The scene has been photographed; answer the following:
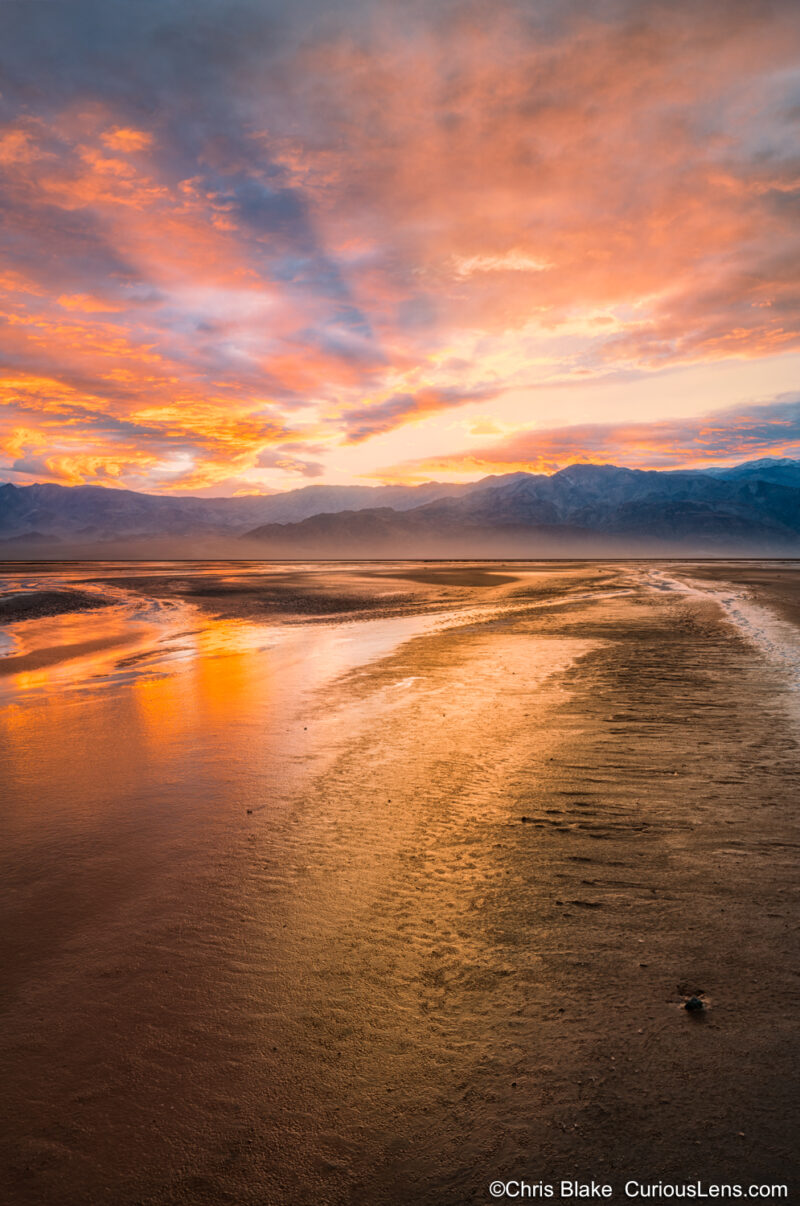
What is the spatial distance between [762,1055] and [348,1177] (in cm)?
219

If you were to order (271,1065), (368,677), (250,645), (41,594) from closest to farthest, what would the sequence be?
(271,1065)
(368,677)
(250,645)
(41,594)

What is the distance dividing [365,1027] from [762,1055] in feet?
6.93

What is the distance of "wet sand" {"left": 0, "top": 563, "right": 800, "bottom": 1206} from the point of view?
287 cm

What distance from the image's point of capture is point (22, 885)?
17.4 ft

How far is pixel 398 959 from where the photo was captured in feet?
13.8

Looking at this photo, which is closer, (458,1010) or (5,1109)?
(5,1109)

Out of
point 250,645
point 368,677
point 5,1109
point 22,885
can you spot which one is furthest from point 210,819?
point 250,645

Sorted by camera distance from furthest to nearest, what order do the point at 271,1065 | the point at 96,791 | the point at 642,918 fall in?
the point at 96,791 → the point at 642,918 → the point at 271,1065

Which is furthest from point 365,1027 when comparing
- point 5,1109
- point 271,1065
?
point 5,1109

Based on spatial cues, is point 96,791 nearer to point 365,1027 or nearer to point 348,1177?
point 365,1027

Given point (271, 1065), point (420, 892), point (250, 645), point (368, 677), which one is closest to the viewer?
point (271, 1065)

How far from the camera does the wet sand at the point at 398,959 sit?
287 centimetres

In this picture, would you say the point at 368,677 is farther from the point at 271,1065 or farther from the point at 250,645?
the point at 271,1065

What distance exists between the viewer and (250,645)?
1973cm
